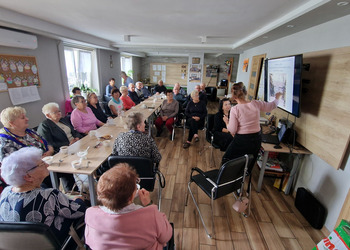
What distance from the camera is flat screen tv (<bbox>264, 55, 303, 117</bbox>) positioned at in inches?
88.7

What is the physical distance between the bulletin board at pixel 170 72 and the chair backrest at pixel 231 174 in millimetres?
9793

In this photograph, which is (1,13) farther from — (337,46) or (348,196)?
(348,196)

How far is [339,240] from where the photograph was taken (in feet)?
4.89

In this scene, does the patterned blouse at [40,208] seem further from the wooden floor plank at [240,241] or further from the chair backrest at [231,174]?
the wooden floor plank at [240,241]

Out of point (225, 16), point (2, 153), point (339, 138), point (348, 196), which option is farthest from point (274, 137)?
point (2, 153)

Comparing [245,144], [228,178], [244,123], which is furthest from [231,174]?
[244,123]

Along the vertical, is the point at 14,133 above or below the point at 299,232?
above

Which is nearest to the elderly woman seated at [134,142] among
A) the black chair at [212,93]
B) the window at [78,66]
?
the window at [78,66]

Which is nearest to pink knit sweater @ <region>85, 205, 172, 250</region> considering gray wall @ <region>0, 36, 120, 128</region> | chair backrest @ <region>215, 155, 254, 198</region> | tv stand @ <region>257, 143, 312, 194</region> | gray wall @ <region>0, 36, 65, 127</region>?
chair backrest @ <region>215, 155, 254, 198</region>

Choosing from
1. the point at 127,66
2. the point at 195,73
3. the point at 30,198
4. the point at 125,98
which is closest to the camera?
the point at 30,198

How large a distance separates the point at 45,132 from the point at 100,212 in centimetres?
194

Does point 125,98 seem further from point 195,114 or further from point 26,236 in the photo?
point 26,236

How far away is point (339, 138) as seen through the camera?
1854mm

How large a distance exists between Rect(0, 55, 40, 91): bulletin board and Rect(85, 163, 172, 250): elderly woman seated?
12.7 feet
